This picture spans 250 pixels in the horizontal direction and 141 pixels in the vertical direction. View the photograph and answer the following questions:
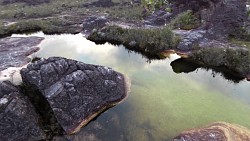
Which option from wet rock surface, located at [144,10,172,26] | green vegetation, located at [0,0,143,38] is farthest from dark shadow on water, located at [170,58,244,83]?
green vegetation, located at [0,0,143,38]

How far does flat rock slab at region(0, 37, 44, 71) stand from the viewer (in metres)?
25.6

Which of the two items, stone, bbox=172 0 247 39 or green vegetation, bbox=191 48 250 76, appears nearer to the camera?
green vegetation, bbox=191 48 250 76

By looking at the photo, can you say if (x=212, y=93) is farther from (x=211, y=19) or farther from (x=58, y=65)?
(x=211, y=19)

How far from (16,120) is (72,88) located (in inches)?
164

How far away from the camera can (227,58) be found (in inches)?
972

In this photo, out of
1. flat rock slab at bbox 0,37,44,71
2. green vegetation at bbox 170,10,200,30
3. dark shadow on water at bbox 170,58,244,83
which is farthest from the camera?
green vegetation at bbox 170,10,200,30

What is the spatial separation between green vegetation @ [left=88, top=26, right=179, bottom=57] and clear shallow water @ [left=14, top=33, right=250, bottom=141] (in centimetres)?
215

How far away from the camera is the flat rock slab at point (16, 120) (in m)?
15.0

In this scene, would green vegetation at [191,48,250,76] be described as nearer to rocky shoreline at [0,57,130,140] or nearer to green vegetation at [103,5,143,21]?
rocky shoreline at [0,57,130,140]

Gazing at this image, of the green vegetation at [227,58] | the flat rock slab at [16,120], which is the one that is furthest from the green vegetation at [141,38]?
the flat rock slab at [16,120]

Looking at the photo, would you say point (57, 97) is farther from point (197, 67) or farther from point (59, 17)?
point (59, 17)

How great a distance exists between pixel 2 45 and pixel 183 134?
86.2 ft

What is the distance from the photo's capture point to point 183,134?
1566 centimetres

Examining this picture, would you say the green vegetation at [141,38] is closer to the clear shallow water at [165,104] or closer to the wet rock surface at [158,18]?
the clear shallow water at [165,104]
